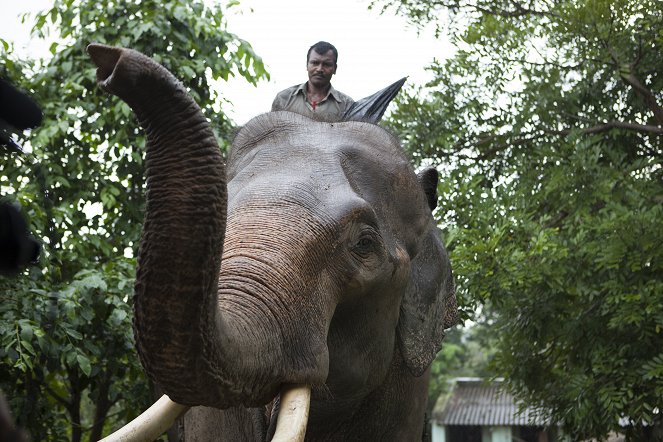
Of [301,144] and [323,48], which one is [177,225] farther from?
[323,48]

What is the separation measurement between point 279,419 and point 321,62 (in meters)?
1.72

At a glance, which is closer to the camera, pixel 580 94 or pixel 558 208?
pixel 558 208

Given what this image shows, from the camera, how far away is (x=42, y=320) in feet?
17.4

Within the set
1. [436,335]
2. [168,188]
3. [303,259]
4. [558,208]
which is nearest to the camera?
[168,188]

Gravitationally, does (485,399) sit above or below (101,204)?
above

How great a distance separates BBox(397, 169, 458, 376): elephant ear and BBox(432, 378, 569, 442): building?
49.8 feet

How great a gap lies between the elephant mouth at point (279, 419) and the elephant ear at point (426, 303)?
79 cm

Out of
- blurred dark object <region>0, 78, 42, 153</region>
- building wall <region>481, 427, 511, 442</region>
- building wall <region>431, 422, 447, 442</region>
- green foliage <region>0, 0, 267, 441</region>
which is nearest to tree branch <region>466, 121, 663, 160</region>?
green foliage <region>0, 0, 267, 441</region>

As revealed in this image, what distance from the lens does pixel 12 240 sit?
3.46 ft

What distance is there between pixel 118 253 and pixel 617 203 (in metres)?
3.06

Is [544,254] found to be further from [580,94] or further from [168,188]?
[168,188]

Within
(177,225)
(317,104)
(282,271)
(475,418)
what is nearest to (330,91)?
(317,104)

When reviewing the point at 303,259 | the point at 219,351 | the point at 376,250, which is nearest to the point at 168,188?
the point at 219,351

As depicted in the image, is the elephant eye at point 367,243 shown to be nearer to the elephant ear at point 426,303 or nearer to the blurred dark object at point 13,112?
the elephant ear at point 426,303
